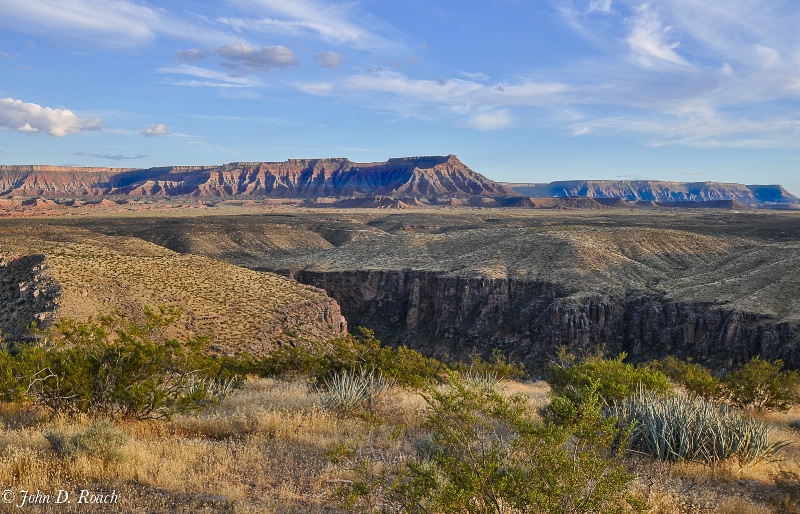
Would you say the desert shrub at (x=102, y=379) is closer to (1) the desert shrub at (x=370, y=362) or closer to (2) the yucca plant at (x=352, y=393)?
(2) the yucca plant at (x=352, y=393)

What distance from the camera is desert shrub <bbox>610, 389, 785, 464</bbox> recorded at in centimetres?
950

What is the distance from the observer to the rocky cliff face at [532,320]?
139ft

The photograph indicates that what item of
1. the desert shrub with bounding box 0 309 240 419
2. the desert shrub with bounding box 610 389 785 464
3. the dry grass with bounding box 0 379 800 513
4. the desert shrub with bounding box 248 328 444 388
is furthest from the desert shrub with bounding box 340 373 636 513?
the desert shrub with bounding box 248 328 444 388

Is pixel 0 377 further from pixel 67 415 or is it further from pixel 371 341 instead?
pixel 371 341

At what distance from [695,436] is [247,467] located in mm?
7717

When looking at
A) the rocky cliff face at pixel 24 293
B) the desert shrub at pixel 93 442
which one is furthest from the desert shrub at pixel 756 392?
the rocky cliff face at pixel 24 293

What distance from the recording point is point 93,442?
8.12 metres

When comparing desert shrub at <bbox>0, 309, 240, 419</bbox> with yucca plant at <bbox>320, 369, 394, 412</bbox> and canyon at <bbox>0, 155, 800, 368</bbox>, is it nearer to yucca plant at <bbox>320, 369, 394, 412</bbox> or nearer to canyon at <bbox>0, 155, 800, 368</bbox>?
yucca plant at <bbox>320, 369, 394, 412</bbox>

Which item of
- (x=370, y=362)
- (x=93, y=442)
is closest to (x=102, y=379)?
(x=93, y=442)

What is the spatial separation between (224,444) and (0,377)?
461 cm

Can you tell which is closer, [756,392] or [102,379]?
[102,379]

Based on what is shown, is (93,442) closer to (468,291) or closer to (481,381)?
(481,381)

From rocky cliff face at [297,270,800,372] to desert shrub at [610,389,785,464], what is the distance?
3464 centimetres

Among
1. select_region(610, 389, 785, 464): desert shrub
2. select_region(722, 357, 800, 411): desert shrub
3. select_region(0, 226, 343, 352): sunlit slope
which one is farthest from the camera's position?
select_region(0, 226, 343, 352): sunlit slope
